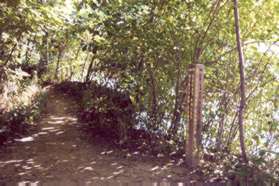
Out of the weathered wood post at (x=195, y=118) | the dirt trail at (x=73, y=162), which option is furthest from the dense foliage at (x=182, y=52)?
the dirt trail at (x=73, y=162)

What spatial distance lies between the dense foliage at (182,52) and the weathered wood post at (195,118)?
1.81 ft

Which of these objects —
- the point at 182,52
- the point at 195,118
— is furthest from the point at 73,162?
the point at 182,52

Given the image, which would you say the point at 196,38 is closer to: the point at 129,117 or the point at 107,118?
the point at 129,117

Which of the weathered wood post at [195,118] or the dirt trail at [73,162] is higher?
the weathered wood post at [195,118]

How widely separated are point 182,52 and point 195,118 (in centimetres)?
129

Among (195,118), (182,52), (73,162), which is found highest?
(182,52)

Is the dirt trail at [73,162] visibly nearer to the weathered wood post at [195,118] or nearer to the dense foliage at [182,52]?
the weathered wood post at [195,118]

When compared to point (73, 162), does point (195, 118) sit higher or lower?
higher

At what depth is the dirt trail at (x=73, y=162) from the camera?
4539mm

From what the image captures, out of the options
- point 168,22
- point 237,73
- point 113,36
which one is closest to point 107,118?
point 113,36

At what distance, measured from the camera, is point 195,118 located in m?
5.00

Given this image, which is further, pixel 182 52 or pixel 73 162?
pixel 182 52

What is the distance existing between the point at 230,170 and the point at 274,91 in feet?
5.54

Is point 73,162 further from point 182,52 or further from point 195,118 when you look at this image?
point 182,52
